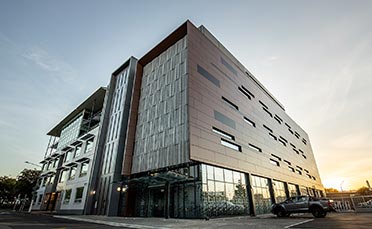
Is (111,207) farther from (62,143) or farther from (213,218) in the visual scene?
(62,143)

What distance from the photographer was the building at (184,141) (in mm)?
19266

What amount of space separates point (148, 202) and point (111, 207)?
14.9ft

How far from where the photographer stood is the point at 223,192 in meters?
19.7

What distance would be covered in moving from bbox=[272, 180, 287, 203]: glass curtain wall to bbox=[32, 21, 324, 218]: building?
178 mm

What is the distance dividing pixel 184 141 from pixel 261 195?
13.2m

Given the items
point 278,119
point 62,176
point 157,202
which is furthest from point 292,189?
point 62,176

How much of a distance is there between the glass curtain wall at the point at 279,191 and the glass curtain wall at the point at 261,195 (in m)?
2.48

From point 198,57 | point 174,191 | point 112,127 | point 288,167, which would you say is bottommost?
point 174,191

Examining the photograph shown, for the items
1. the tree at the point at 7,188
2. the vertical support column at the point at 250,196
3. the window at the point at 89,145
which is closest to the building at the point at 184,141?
the vertical support column at the point at 250,196

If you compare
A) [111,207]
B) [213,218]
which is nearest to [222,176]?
[213,218]

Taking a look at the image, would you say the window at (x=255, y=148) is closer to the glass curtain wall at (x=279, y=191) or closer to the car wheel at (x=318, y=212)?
the glass curtain wall at (x=279, y=191)

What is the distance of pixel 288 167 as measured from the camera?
38594 mm

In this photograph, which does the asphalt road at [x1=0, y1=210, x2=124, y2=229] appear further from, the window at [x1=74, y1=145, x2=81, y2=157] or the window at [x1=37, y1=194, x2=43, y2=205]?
the window at [x1=37, y1=194, x2=43, y2=205]

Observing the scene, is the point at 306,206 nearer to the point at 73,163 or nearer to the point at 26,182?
the point at 73,163
